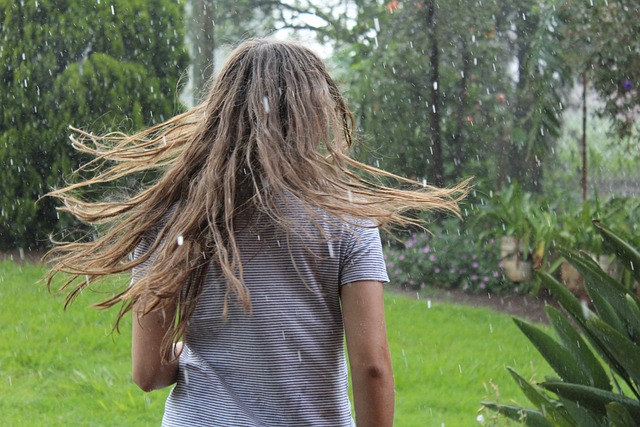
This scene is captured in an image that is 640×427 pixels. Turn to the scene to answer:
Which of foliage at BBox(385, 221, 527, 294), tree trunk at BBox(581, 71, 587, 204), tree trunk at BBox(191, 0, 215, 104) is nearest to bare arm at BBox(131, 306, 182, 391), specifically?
foliage at BBox(385, 221, 527, 294)

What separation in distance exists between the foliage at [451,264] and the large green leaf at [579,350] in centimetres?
486

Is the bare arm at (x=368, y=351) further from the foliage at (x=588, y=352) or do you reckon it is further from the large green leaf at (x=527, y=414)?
the large green leaf at (x=527, y=414)

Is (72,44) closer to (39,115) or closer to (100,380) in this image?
(39,115)

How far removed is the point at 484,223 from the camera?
331 inches

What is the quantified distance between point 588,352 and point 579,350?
0.03m

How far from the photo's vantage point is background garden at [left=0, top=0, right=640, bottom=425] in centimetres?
702

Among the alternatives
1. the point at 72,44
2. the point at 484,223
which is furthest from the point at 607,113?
the point at 72,44

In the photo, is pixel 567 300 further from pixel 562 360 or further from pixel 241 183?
pixel 241 183

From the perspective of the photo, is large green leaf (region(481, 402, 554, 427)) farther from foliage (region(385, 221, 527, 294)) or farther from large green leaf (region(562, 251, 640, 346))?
foliage (region(385, 221, 527, 294))

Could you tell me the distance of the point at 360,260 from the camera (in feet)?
5.49

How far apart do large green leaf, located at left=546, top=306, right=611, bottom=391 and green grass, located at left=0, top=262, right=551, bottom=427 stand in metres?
0.79

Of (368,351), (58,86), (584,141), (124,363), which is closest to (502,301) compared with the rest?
(584,141)

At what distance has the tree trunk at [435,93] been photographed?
28.2ft

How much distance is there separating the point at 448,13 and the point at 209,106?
7108mm
